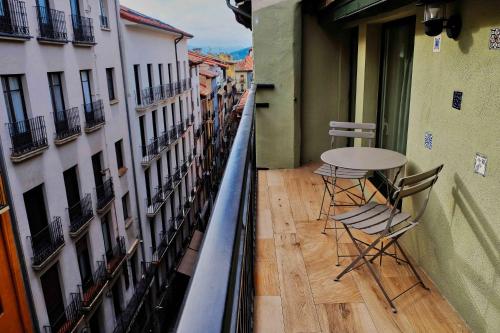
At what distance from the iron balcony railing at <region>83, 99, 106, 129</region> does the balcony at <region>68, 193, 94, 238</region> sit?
208 centimetres

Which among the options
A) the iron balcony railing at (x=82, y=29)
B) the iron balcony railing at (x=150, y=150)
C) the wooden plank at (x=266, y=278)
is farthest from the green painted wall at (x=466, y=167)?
the iron balcony railing at (x=150, y=150)

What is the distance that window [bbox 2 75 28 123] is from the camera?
8438mm

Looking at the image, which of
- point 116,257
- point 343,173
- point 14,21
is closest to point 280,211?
point 343,173

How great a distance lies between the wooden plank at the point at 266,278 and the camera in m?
2.95

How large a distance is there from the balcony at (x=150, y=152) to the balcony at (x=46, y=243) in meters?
6.60

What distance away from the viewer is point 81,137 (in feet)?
37.1

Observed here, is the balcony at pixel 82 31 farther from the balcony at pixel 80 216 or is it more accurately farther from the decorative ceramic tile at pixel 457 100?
the decorative ceramic tile at pixel 457 100

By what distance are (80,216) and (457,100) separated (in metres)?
10.4

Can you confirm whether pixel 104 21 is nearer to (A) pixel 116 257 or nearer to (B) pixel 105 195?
(B) pixel 105 195

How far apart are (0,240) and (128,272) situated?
680 cm

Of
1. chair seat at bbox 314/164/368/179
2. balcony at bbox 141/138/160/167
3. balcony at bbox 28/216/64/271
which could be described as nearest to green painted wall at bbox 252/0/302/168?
chair seat at bbox 314/164/368/179

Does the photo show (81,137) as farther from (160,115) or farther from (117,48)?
(160,115)

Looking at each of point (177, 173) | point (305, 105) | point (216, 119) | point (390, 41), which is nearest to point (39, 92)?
point (305, 105)

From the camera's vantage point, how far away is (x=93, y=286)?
38.0 feet
